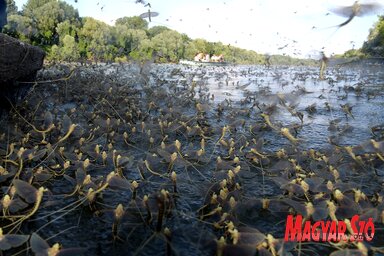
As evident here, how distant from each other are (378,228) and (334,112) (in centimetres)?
882

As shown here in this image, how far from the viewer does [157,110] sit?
9570mm

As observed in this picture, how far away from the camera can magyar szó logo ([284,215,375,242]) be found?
2854 millimetres

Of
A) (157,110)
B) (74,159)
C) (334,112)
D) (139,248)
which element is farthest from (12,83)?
(334,112)

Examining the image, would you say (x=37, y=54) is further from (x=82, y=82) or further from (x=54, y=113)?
(x=82, y=82)

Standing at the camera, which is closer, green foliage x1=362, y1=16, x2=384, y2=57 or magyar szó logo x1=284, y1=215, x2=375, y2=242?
magyar szó logo x1=284, y1=215, x2=375, y2=242

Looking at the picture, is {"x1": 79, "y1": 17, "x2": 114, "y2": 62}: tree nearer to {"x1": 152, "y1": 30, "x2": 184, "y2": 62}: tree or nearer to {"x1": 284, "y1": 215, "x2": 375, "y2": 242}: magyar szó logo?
{"x1": 152, "y1": 30, "x2": 184, "y2": 62}: tree

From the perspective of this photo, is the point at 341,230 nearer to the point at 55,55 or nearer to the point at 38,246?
the point at 38,246

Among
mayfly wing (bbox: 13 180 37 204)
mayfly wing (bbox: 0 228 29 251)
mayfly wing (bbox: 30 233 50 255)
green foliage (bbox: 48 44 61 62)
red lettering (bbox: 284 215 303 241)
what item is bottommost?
red lettering (bbox: 284 215 303 241)

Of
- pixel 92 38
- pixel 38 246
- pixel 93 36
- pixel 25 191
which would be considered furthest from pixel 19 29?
pixel 92 38

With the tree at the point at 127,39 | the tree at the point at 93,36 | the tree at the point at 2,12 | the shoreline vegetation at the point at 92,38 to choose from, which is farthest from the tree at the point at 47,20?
the tree at the point at 2,12

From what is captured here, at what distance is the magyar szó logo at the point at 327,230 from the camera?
9.36 ft

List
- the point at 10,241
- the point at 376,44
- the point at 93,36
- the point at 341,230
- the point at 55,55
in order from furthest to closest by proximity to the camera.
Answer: the point at 93,36 → the point at 376,44 → the point at 55,55 → the point at 341,230 → the point at 10,241

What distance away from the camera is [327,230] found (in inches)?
121

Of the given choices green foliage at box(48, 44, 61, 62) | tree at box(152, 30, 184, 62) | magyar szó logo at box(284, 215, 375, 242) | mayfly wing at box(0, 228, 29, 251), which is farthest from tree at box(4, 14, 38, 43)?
tree at box(152, 30, 184, 62)
